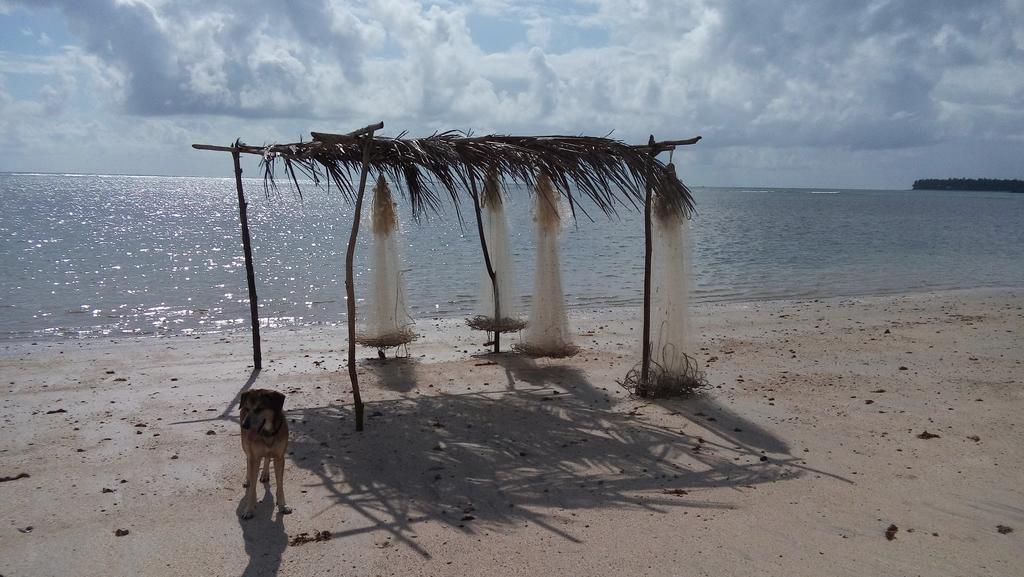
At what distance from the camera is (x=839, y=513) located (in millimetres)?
4789

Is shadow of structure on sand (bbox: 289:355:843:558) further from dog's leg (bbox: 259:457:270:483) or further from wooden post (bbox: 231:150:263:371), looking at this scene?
wooden post (bbox: 231:150:263:371)

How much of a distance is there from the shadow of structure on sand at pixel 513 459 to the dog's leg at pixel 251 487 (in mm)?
517

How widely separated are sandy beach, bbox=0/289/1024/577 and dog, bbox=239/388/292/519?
150mm

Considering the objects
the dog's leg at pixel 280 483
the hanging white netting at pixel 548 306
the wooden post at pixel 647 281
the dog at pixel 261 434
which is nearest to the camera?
the dog at pixel 261 434

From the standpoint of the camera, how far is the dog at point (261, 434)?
15.0 ft

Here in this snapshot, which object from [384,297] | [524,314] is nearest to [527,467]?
[384,297]

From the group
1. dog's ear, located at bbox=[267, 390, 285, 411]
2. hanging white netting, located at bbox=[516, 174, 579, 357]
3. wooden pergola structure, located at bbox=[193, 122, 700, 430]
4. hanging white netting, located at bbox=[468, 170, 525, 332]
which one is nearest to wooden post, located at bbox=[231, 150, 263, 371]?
wooden pergola structure, located at bbox=[193, 122, 700, 430]

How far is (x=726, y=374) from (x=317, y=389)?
4671 millimetres

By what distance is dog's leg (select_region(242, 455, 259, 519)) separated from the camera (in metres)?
4.71

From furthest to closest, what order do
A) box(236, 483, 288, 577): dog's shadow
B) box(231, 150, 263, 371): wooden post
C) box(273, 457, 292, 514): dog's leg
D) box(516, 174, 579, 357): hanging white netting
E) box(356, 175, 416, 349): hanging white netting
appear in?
box(356, 175, 416, 349): hanging white netting, box(516, 174, 579, 357): hanging white netting, box(231, 150, 263, 371): wooden post, box(273, 457, 292, 514): dog's leg, box(236, 483, 288, 577): dog's shadow

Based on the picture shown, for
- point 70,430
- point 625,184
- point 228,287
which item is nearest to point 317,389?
point 70,430

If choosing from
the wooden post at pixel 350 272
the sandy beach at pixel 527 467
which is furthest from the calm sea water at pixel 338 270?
the wooden post at pixel 350 272

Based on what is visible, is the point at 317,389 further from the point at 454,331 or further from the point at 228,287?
the point at 228,287

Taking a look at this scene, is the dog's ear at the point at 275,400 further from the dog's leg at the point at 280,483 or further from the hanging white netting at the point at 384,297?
the hanging white netting at the point at 384,297
